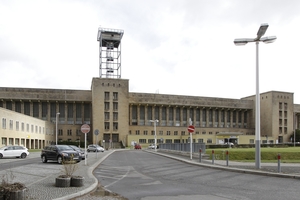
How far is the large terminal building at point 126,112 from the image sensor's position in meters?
94.2

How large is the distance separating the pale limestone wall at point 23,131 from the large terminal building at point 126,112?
299 mm

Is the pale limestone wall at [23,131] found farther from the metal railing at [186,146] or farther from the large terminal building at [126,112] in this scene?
the metal railing at [186,146]

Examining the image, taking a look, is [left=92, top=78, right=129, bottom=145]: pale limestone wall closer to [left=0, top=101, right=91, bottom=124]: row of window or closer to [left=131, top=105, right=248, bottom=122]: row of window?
[left=0, top=101, right=91, bottom=124]: row of window

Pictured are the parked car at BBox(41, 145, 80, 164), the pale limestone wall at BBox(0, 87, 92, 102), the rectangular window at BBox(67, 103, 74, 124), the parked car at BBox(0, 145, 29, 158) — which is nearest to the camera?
the parked car at BBox(41, 145, 80, 164)

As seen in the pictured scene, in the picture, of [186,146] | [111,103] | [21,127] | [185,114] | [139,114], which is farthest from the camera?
[185,114]

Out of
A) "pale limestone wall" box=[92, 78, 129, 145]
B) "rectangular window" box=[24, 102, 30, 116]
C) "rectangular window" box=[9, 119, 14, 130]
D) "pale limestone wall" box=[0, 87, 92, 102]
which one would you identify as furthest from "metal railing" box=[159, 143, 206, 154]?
"rectangular window" box=[24, 102, 30, 116]

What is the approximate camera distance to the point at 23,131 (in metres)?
64.8

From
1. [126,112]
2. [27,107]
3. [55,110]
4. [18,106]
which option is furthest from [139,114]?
[18,106]

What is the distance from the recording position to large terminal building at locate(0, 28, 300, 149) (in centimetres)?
9425

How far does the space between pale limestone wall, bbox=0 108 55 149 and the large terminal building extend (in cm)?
30

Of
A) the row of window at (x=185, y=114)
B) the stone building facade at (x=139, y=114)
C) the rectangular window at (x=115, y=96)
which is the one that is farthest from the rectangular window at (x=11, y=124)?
the row of window at (x=185, y=114)

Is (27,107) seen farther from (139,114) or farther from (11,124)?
(11,124)

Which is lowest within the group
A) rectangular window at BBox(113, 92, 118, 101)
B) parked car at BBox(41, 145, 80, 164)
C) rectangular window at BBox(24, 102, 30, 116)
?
parked car at BBox(41, 145, 80, 164)

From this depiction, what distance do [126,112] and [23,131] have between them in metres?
37.6
